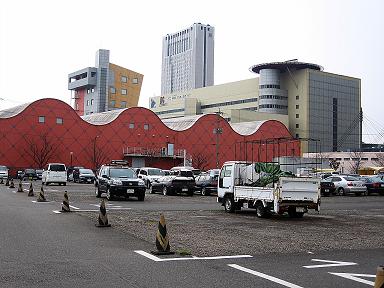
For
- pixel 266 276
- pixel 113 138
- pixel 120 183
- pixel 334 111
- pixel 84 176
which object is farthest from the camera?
pixel 334 111

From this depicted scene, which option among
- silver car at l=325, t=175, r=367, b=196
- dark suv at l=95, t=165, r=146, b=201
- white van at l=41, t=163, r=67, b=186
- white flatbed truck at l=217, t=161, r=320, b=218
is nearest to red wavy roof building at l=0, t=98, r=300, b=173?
silver car at l=325, t=175, r=367, b=196

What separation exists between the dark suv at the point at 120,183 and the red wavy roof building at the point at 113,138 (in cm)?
4323

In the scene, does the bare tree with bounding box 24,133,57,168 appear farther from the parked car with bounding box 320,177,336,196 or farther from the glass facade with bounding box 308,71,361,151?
the glass facade with bounding box 308,71,361,151

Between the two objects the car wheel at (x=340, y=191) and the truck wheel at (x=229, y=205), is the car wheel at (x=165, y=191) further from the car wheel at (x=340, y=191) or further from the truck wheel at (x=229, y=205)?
the car wheel at (x=340, y=191)

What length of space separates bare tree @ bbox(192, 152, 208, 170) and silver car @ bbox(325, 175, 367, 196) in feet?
152

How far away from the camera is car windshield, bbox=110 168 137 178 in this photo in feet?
88.9

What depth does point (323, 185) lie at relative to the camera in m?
37.4

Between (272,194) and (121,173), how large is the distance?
1162cm

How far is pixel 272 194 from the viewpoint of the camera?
58.2 ft

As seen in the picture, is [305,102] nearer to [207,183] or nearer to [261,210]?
[207,183]

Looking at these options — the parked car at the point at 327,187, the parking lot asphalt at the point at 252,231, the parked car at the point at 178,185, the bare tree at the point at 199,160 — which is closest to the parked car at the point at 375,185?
the parked car at the point at 327,187

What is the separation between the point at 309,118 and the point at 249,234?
122696mm

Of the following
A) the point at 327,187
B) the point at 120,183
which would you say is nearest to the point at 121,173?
the point at 120,183

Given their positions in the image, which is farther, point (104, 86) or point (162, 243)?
point (104, 86)
